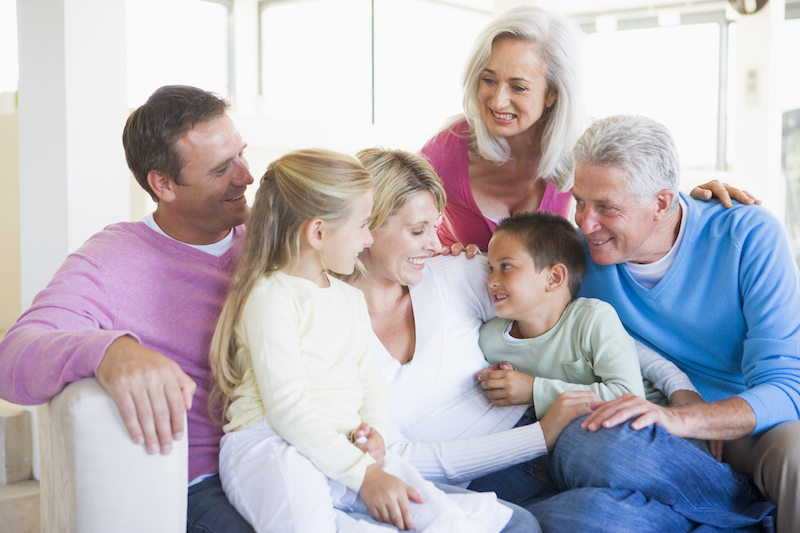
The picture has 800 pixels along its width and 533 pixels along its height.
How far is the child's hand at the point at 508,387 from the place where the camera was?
5.62 ft

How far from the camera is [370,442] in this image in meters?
1.43

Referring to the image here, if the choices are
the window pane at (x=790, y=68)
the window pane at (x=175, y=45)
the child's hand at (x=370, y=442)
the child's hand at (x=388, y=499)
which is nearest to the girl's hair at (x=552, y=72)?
the child's hand at (x=370, y=442)

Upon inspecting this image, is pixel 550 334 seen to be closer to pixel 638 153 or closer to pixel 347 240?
pixel 638 153

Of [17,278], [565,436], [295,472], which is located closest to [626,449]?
[565,436]

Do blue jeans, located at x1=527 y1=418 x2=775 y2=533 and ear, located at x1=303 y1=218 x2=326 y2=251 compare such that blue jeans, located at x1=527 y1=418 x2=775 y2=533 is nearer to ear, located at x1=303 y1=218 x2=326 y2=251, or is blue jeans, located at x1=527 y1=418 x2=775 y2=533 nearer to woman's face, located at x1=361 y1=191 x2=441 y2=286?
woman's face, located at x1=361 y1=191 x2=441 y2=286

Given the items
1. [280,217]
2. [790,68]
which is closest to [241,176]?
[280,217]

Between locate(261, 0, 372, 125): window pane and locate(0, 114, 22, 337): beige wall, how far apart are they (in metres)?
4.26

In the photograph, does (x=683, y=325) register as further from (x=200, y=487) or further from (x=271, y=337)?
(x=200, y=487)

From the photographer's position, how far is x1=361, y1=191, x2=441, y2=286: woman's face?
70.4 inches

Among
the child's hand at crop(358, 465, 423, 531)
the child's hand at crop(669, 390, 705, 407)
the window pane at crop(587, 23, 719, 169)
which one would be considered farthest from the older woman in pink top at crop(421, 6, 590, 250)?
the window pane at crop(587, 23, 719, 169)

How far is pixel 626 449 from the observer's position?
148cm

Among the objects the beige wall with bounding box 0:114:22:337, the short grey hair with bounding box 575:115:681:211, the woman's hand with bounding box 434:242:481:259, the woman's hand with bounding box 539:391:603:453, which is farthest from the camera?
the beige wall with bounding box 0:114:22:337

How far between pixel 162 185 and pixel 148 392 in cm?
67

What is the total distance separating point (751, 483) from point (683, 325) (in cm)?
40
